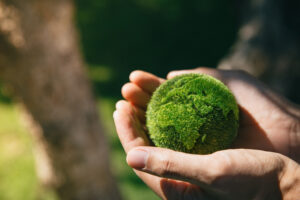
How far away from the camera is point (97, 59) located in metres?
8.30

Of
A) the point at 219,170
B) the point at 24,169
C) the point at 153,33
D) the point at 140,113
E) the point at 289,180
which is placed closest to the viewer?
the point at 219,170

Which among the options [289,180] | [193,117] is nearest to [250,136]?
[289,180]

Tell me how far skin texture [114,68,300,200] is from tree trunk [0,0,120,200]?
3.77ft

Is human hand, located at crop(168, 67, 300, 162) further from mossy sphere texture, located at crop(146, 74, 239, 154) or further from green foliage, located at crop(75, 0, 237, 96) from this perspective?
green foliage, located at crop(75, 0, 237, 96)

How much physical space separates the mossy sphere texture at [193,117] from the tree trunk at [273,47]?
2.40m

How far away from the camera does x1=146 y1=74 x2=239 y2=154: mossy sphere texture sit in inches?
84.9

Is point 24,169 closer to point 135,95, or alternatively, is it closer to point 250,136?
point 135,95

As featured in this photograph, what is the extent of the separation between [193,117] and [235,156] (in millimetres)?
403

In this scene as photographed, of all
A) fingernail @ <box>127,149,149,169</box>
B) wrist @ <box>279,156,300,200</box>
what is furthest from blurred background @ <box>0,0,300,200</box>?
wrist @ <box>279,156,300,200</box>

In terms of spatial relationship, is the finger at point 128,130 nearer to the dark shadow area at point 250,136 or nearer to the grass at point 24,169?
the dark shadow area at point 250,136

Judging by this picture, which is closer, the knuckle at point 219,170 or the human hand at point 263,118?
the knuckle at point 219,170

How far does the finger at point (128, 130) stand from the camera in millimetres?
2258

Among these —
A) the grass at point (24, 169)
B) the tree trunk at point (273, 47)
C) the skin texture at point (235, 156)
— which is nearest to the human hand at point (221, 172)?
the skin texture at point (235, 156)

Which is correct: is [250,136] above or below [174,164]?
below
